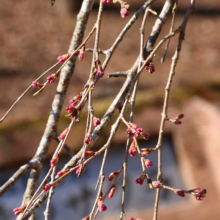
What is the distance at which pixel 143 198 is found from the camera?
2.18 m

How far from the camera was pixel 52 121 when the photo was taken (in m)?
0.83

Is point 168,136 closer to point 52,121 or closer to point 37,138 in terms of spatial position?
point 37,138

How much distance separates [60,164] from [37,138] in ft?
0.68

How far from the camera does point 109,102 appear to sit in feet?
6.86

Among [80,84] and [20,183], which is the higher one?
[80,84]

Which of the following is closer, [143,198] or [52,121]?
[52,121]

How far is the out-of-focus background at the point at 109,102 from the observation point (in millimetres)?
2031

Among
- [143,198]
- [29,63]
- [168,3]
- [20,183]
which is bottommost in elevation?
[143,198]

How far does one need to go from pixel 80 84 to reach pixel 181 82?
2.15 feet

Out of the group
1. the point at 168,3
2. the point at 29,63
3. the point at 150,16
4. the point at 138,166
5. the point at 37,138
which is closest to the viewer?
the point at 168,3

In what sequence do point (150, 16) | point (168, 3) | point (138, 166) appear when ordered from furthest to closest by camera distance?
point (150, 16)
point (138, 166)
point (168, 3)

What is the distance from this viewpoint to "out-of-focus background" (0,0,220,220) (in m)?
2.03

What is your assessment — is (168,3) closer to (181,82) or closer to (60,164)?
(60,164)

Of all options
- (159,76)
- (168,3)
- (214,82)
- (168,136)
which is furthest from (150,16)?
(168,3)
